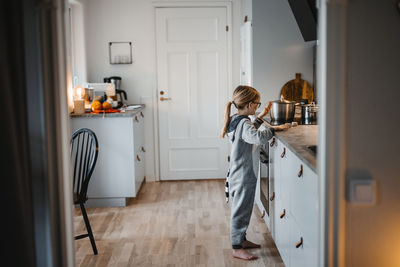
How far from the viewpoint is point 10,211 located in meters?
1.53

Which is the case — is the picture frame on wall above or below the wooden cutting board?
above

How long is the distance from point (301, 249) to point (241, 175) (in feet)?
2.65

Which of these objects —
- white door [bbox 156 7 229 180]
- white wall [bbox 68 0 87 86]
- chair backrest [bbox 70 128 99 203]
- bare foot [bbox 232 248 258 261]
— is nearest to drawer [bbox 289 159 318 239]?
bare foot [bbox 232 248 258 261]

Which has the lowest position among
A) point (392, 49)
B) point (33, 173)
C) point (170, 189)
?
point (170, 189)

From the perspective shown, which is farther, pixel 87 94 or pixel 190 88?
pixel 190 88

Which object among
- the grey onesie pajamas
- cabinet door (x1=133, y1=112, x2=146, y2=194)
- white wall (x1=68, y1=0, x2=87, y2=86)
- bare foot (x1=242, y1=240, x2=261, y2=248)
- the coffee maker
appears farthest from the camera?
the coffee maker

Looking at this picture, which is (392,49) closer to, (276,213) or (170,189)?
(276,213)

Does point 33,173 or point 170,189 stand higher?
point 33,173

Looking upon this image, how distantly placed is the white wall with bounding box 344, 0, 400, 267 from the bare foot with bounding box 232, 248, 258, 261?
1.53 metres

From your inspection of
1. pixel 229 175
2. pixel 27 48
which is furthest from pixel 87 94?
pixel 27 48

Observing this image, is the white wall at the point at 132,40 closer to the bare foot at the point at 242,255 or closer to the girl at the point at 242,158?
the girl at the point at 242,158

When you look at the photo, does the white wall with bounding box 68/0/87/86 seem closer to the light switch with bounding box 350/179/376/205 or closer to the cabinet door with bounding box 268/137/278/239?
the cabinet door with bounding box 268/137/278/239

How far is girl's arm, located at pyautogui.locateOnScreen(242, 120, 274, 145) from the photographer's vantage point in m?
2.87

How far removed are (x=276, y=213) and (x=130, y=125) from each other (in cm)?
182
